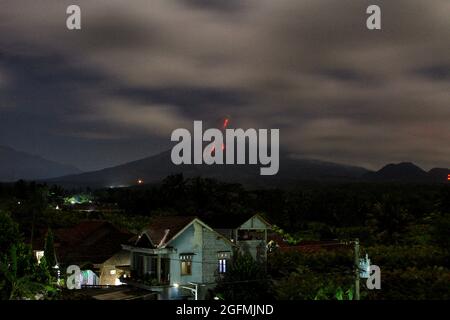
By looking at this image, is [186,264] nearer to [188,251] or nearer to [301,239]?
A: [188,251]

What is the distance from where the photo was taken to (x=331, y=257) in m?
24.2

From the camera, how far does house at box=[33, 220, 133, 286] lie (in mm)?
31984

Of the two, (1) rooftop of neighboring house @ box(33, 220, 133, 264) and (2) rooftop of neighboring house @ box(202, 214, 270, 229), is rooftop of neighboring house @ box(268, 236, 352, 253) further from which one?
(1) rooftop of neighboring house @ box(33, 220, 133, 264)

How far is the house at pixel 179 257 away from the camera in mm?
24516

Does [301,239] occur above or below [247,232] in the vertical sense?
below

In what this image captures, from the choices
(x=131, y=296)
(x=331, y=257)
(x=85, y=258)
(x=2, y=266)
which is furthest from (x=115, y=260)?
(x=2, y=266)

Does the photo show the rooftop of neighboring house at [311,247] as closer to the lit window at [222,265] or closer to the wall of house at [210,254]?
the lit window at [222,265]

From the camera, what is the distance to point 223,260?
85.4ft

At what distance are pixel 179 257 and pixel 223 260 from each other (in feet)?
7.97

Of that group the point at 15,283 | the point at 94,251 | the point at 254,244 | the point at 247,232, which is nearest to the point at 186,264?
the point at 254,244

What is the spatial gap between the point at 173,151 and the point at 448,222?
41.4ft

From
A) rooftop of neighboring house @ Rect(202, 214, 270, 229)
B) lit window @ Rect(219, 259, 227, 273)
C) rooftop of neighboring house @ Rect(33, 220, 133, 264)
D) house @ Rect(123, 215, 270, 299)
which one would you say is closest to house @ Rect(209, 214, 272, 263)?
rooftop of neighboring house @ Rect(202, 214, 270, 229)

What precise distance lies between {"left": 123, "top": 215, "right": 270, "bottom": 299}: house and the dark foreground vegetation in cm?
118

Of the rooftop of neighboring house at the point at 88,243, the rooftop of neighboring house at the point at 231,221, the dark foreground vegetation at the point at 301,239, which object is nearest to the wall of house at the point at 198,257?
the dark foreground vegetation at the point at 301,239
